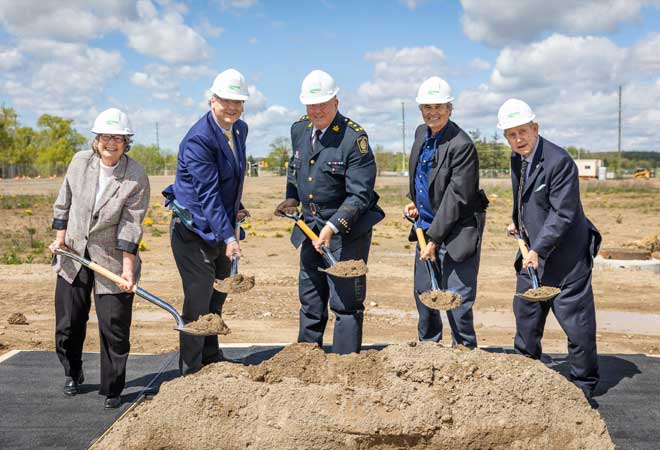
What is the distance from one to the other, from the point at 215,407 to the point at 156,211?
58.7 ft

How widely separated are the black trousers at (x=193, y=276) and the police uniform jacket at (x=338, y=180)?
61cm

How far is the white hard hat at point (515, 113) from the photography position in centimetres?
390

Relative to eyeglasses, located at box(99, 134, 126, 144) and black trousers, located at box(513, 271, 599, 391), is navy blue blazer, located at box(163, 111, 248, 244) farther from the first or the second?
black trousers, located at box(513, 271, 599, 391)

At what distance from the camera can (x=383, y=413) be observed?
296 cm

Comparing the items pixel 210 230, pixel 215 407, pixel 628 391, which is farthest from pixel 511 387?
pixel 210 230

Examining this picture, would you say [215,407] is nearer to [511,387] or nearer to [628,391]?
[511,387]

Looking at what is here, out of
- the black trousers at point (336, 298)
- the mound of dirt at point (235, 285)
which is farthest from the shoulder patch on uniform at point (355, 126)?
the mound of dirt at point (235, 285)

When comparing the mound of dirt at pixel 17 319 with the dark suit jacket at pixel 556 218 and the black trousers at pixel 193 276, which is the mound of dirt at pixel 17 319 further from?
the dark suit jacket at pixel 556 218

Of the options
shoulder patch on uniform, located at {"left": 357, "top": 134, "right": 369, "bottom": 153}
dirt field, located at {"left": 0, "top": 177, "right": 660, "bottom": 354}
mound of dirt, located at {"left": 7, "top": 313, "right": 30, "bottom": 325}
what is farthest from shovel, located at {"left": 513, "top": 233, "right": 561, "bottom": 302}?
mound of dirt, located at {"left": 7, "top": 313, "right": 30, "bottom": 325}

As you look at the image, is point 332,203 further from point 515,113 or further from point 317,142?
point 515,113

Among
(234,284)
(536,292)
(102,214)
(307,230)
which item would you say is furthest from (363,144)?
(102,214)

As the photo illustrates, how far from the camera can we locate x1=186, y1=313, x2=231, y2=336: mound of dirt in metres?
3.84

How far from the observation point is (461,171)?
4.19m

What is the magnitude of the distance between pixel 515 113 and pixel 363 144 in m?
0.95
